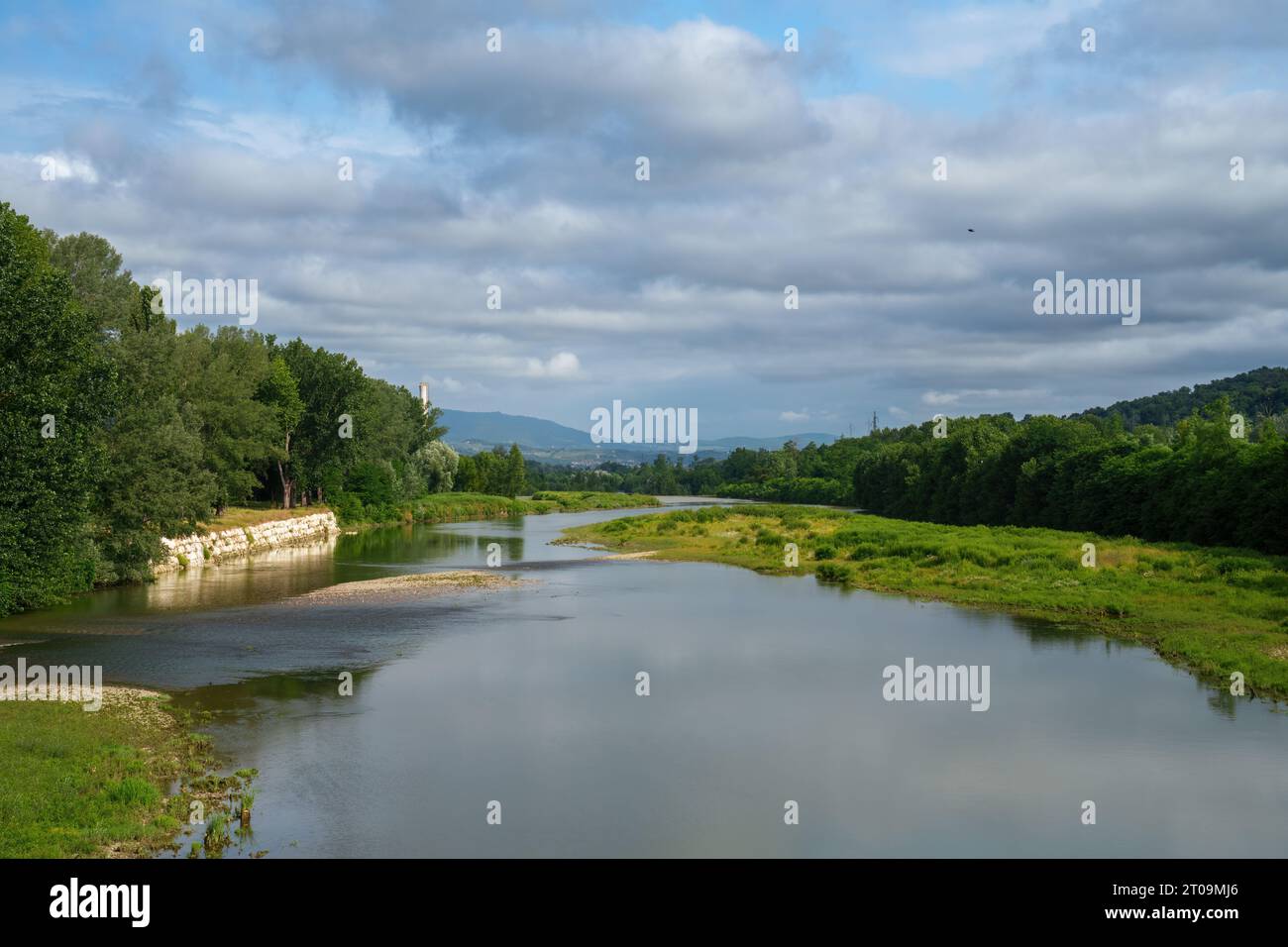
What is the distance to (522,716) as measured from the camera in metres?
24.5

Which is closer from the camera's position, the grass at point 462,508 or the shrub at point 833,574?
the shrub at point 833,574

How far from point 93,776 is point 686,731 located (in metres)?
12.0

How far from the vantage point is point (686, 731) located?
23250 mm

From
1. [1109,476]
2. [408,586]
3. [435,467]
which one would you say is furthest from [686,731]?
[435,467]

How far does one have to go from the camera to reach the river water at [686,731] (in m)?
16.9

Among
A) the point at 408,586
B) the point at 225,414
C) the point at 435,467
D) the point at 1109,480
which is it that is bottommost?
the point at 408,586

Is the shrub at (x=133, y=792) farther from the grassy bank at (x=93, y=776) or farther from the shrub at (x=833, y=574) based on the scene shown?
the shrub at (x=833, y=574)

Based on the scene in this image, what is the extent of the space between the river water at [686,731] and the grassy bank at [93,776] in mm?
1248

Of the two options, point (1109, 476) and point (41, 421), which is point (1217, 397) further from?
point (41, 421)

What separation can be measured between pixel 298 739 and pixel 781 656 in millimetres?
15944

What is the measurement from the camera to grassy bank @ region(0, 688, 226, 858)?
47.8 ft

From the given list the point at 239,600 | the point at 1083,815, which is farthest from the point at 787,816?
the point at 239,600

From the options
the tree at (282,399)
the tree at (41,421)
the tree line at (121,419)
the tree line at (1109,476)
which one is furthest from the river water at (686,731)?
the tree at (282,399)
